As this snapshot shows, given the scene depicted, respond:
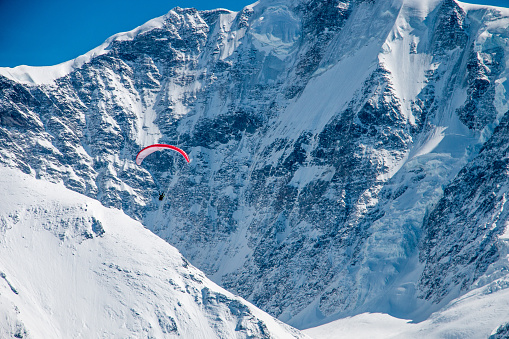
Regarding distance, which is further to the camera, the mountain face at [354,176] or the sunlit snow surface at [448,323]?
the mountain face at [354,176]

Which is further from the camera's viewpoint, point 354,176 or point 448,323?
point 354,176

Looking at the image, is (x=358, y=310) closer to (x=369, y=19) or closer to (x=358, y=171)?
(x=358, y=171)

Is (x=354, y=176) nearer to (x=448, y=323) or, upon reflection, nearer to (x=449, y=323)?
(x=448, y=323)

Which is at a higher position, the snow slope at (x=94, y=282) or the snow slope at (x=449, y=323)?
the snow slope at (x=94, y=282)

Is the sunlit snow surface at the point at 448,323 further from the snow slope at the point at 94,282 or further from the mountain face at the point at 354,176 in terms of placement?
the snow slope at the point at 94,282

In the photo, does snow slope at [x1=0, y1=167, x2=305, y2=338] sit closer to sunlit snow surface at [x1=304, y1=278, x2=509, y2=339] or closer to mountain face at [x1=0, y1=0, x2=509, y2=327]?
sunlit snow surface at [x1=304, y1=278, x2=509, y2=339]

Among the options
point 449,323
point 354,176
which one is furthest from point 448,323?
point 354,176

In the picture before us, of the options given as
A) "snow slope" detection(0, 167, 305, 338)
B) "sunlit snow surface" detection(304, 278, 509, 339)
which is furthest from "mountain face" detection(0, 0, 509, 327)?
"snow slope" detection(0, 167, 305, 338)

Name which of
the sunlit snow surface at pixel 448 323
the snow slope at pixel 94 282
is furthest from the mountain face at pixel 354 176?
the snow slope at pixel 94 282
